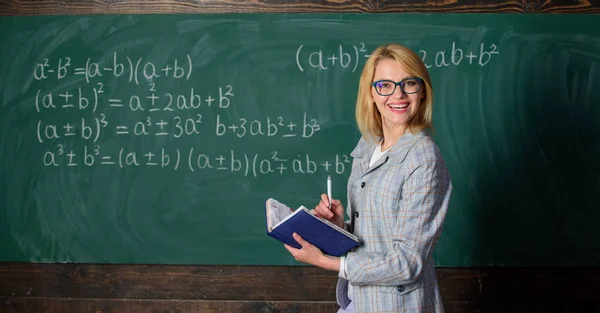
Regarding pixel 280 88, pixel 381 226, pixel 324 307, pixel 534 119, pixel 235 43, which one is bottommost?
pixel 324 307

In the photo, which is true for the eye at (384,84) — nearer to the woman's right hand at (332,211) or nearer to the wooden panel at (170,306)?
the woman's right hand at (332,211)

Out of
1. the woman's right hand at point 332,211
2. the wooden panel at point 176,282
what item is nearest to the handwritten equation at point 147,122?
the wooden panel at point 176,282

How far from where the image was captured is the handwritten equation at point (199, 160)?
9.09ft

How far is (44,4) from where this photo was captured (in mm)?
2832

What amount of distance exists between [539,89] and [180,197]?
5.58ft

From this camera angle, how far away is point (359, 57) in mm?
2758

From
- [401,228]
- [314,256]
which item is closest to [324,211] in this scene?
[314,256]

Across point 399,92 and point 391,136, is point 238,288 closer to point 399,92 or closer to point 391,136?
point 391,136

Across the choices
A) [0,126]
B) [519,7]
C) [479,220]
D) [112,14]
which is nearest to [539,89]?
[519,7]

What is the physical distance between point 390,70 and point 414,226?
0.40 metres

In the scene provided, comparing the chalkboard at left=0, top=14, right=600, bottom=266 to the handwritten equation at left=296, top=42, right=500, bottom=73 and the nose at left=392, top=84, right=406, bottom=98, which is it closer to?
the handwritten equation at left=296, top=42, right=500, bottom=73

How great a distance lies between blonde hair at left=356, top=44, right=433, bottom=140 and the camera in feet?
4.95

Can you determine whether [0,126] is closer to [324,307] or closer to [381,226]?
[324,307]

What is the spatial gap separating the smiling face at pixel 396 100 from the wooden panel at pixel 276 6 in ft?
4.30
